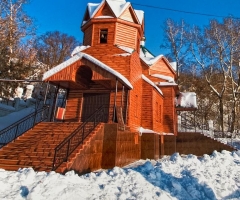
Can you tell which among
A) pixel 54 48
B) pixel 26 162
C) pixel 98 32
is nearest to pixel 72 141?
pixel 26 162

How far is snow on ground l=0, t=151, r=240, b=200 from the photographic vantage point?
4.82m

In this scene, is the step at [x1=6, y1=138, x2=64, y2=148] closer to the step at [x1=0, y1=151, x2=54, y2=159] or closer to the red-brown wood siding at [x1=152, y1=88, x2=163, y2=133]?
the step at [x1=0, y1=151, x2=54, y2=159]

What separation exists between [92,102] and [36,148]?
5.35 m

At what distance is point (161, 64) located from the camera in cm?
1806

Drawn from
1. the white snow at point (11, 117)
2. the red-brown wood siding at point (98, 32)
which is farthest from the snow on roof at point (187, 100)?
the white snow at point (11, 117)

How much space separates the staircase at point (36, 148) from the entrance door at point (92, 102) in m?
2.84

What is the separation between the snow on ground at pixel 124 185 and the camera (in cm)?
482

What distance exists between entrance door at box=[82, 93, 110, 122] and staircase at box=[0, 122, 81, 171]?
2.84 meters

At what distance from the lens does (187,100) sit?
62.2 ft

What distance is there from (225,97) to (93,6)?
21.0 meters

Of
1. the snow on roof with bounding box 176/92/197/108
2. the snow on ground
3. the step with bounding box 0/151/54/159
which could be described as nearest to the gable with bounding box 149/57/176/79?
the snow on roof with bounding box 176/92/197/108

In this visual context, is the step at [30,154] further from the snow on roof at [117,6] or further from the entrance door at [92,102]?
the snow on roof at [117,6]

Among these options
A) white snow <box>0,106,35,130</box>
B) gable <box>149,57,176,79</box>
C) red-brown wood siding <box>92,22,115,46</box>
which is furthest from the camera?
gable <box>149,57,176,79</box>

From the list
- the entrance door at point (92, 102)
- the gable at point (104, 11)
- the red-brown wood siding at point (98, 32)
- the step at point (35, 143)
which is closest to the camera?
the step at point (35, 143)
